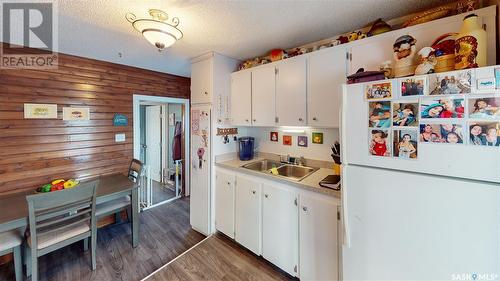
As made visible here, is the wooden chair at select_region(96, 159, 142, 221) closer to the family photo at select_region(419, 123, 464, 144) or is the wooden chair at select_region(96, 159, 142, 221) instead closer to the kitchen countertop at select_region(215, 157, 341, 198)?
the kitchen countertop at select_region(215, 157, 341, 198)

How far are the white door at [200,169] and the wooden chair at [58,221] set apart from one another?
113 centimetres

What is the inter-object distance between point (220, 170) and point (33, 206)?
1682mm

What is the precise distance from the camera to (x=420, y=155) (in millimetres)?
1023

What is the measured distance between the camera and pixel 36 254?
1668 mm

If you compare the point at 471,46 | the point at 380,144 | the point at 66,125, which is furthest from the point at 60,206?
the point at 471,46

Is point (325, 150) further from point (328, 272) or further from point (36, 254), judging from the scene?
point (36, 254)

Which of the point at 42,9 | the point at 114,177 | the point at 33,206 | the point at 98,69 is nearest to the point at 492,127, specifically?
the point at 42,9

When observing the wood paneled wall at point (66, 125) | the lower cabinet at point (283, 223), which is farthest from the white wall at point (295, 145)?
the wood paneled wall at point (66, 125)

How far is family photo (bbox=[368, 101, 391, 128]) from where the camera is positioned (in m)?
1.11

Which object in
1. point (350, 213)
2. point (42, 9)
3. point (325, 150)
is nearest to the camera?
point (350, 213)

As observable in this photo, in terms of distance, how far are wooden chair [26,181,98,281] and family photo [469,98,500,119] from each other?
9.31 feet

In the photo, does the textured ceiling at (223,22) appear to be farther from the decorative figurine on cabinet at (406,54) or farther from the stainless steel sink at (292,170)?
the stainless steel sink at (292,170)

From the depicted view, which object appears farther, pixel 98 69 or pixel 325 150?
pixel 98 69

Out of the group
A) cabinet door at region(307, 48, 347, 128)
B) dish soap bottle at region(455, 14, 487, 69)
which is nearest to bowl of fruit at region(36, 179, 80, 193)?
cabinet door at region(307, 48, 347, 128)
